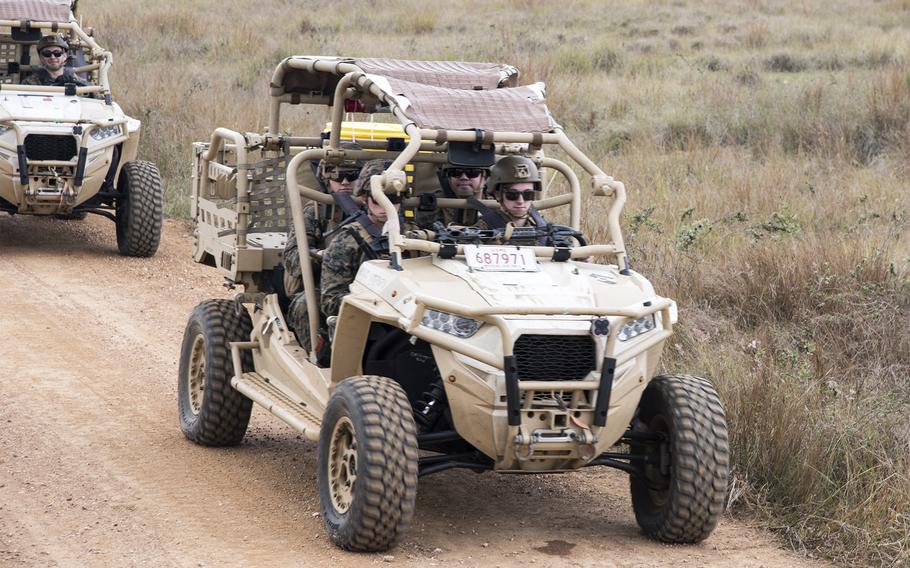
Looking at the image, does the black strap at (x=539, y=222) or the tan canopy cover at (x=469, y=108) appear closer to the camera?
the tan canopy cover at (x=469, y=108)

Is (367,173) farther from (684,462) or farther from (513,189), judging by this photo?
(684,462)

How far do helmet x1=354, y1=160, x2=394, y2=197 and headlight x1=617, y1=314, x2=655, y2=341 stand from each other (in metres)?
1.51

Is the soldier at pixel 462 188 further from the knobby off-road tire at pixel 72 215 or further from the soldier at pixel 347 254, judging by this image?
the knobby off-road tire at pixel 72 215

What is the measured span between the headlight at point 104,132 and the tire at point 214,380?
5009 millimetres

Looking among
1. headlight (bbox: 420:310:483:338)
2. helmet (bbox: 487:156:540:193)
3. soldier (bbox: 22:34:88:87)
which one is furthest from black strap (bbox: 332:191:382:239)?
soldier (bbox: 22:34:88:87)

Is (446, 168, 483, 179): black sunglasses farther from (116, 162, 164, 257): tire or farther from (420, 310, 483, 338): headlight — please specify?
(116, 162, 164, 257): tire

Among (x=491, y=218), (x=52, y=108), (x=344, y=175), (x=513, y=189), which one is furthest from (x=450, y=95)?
(x=52, y=108)

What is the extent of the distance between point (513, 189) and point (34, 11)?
782 centimetres

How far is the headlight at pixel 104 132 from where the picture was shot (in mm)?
12039

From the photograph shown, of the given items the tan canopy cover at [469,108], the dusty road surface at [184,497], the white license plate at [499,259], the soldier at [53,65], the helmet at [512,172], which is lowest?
the dusty road surface at [184,497]

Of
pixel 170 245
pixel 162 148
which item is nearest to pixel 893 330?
pixel 170 245

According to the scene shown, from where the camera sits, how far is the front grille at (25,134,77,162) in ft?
38.8

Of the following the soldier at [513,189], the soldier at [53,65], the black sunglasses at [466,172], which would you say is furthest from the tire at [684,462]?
the soldier at [53,65]

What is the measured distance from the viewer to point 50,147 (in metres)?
11.9
